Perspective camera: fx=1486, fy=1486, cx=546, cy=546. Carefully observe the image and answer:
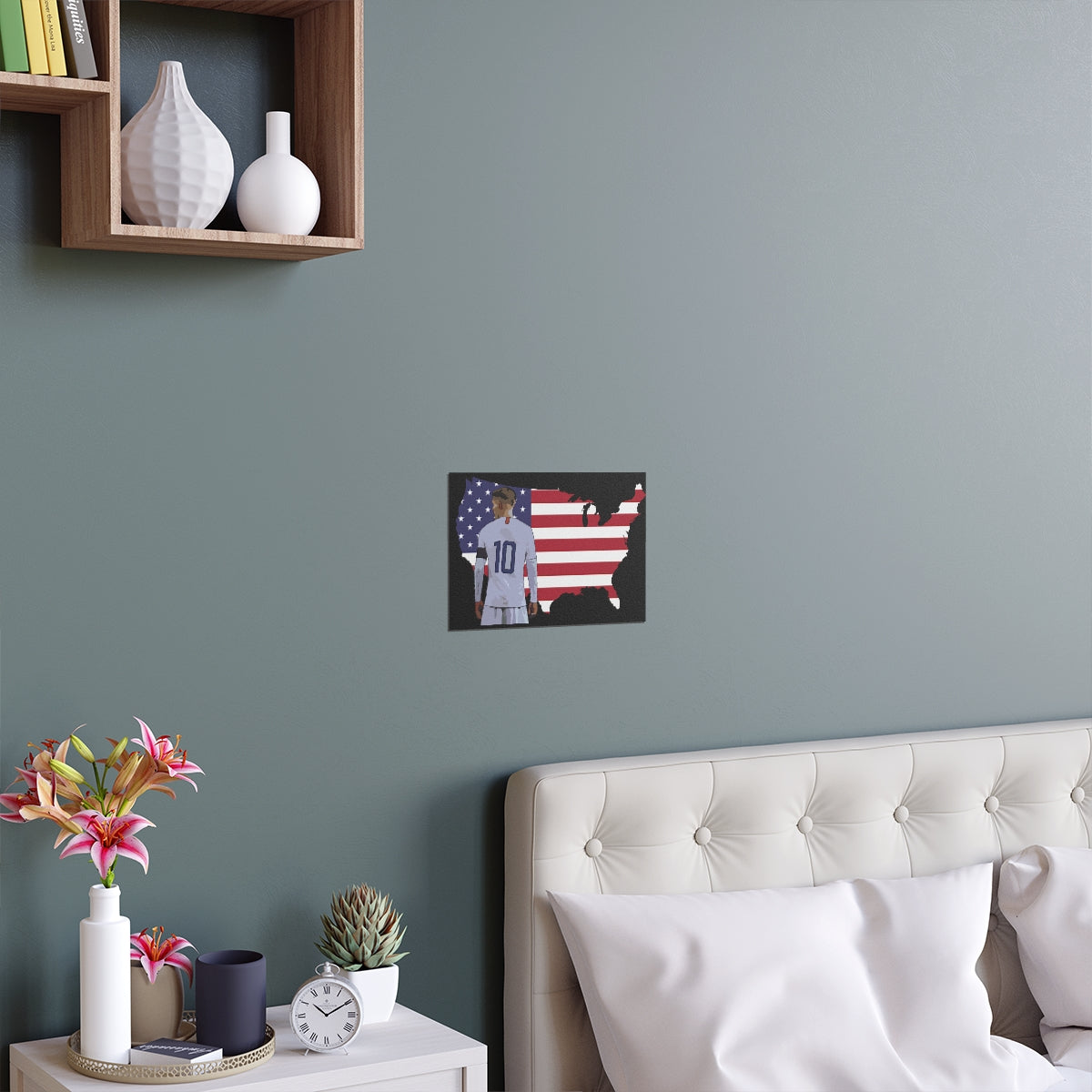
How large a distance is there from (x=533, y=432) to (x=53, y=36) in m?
0.87

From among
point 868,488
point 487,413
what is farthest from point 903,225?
point 487,413

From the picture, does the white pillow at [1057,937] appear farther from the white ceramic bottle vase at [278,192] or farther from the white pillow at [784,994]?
the white ceramic bottle vase at [278,192]

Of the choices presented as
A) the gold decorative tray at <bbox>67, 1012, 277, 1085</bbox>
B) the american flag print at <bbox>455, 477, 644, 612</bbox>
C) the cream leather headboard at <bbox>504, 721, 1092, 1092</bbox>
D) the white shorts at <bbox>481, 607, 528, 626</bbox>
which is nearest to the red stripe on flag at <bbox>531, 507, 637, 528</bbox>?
the american flag print at <bbox>455, 477, 644, 612</bbox>

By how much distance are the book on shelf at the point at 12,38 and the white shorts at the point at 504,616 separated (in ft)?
3.21

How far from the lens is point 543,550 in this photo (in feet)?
7.49

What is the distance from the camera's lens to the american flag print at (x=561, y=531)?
2.23 meters

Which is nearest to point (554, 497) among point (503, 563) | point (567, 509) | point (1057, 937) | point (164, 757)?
point (567, 509)

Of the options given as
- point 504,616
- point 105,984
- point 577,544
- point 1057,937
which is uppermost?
point 577,544

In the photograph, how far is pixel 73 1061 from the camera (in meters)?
1.83

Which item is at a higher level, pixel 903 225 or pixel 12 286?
pixel 903 225

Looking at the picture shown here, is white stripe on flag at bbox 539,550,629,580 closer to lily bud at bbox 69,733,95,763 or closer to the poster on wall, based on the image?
the poster on wall

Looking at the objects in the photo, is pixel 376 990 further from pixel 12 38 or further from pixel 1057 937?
pixel 12 38

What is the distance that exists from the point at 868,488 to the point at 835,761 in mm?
487

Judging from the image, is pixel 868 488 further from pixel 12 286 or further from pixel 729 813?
pixel 12 286
